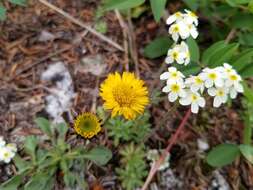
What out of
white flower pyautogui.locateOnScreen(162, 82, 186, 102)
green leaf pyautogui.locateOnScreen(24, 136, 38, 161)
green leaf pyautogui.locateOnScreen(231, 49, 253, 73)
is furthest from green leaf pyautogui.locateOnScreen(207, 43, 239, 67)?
green leaf pyautogui.locateOnScreen(24, 136, 38, 161)

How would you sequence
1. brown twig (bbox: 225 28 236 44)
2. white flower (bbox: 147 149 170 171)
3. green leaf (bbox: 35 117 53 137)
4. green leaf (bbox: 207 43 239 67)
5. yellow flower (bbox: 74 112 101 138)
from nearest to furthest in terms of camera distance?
yellow flower (bbox: 74 112 101 138) < green leaf (bbox: 207 43 239 67) < green leaf (bbox: 35 117 53 137) < white flower (bbox: 147 149 170 171) < brown twig (bbox: 225 28 236 44)

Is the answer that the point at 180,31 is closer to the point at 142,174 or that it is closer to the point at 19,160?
the point at 142,174

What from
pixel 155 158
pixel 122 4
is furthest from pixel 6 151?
pixel 122 4

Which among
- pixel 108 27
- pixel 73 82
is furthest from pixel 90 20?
pixel 73 82

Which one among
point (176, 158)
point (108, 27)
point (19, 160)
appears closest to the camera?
point (19, 160)

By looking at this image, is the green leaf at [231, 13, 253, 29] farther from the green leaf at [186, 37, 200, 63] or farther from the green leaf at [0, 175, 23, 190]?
the green leaf at [0, 175, 23, 190]

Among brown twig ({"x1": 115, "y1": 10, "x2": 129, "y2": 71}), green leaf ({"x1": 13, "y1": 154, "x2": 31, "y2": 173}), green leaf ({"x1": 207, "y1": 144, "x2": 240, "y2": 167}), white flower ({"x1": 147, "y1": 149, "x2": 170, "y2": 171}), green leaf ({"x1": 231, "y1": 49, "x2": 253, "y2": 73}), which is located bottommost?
green leaf ({"x1": 207, "y1": 144, "x2": 240, "y2": 167})

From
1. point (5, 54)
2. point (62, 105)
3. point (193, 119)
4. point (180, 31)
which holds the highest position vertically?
point (5, 54)

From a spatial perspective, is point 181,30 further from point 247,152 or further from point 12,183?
point 12,183
